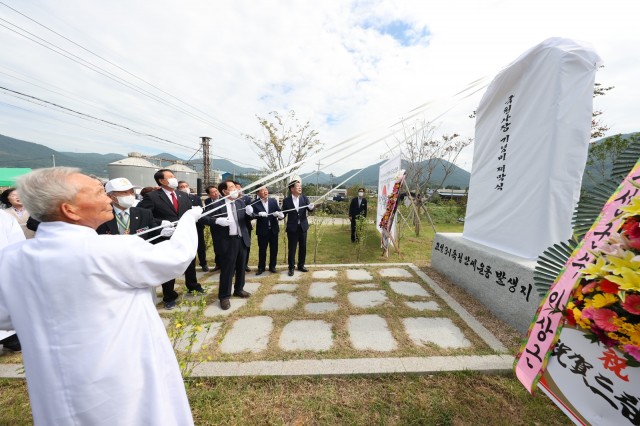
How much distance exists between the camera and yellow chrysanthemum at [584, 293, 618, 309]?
42.2 inches

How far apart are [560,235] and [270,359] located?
12.3 feet

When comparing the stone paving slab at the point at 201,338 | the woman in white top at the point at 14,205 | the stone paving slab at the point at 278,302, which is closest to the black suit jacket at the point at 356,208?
the stone paving slab at the point at 278,302

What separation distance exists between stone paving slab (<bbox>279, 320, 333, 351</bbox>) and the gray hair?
2367 mm

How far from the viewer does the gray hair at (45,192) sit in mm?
1058

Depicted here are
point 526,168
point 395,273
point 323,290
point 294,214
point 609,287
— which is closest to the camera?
point 609,287

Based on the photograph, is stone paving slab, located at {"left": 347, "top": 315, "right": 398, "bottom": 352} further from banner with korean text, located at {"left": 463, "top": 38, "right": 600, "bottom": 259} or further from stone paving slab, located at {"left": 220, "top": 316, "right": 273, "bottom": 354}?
banner with korean text, located at {"left": 463, "top": 38, "right": 600, "bottom": 259}

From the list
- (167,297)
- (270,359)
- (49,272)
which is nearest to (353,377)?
(270,359)

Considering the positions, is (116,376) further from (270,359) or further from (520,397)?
(520,397)

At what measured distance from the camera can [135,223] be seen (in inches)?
132

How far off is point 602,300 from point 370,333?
228 cm

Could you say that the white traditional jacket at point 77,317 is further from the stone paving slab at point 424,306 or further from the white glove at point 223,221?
the stone paving slab at point 424,306

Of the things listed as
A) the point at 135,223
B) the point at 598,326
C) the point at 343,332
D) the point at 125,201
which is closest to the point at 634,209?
the point at 598,326

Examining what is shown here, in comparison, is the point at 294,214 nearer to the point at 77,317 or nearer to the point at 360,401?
the point at 360,401

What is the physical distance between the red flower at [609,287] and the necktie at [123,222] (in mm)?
4267
